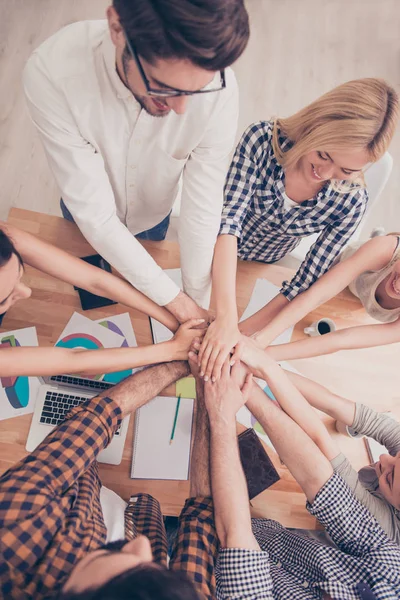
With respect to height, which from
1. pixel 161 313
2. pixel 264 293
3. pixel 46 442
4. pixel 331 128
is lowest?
pixel 46 442

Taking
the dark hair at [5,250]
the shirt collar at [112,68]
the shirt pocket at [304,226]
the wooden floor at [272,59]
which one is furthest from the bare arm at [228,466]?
the wooden floor at [272,59]

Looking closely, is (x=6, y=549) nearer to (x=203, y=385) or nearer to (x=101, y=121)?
(x=203, y=385)

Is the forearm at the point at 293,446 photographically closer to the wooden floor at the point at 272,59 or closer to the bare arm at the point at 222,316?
the bare arm at the point at 222,316

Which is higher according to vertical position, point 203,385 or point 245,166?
point 245,166

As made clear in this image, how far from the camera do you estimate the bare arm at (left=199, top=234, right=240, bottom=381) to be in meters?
1.40

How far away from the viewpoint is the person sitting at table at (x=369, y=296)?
4.85 ft

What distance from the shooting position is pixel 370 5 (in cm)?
341

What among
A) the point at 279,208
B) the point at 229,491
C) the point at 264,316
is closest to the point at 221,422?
the point at 229,491

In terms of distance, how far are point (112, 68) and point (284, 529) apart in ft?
4.70

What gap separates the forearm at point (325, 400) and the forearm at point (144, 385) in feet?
1.34

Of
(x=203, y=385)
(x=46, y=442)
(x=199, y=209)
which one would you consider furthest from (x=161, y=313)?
(x=46, y=442)

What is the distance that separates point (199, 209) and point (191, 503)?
2.87 ft

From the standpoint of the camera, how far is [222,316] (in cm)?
144

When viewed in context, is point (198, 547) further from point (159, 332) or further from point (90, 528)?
point (159, 332)
